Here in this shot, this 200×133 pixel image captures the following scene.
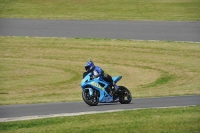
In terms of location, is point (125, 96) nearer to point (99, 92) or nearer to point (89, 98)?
point (99, 92)

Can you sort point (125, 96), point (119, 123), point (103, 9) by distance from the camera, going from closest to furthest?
1. point (119, 123)
2. point (125, 96)
3. point (103, 9)

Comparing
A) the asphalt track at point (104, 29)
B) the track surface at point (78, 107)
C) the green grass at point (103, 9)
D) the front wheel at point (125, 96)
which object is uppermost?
the green grass at point (103, 9)

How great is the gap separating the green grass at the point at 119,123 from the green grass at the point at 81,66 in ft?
23.4

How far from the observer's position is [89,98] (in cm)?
1892

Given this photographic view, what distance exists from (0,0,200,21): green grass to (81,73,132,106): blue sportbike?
74.4 feet

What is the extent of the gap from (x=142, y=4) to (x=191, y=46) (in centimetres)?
1343

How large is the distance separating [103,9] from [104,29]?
6.91 metres

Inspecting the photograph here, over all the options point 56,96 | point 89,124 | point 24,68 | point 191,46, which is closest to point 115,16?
point 191,46

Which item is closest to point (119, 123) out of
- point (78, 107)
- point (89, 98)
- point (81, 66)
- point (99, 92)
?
point (78, 107)

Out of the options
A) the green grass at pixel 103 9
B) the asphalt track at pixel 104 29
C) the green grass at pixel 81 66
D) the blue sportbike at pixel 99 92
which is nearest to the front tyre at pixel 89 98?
the blue sportbike at pixel 99 92

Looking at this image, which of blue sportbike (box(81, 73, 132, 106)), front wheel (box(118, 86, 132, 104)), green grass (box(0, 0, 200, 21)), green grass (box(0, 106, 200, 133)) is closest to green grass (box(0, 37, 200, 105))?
blue sportbike (box(81, 73, 132, 106))

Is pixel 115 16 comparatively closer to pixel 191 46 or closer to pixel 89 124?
pixel 191 46

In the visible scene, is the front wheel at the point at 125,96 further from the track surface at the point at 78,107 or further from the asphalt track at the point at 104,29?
the asphalt track at the point at 104,29

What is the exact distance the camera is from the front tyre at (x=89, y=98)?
1884 centimetres
